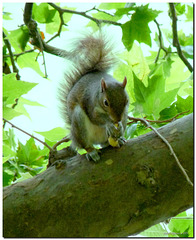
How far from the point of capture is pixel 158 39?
190 centimetres

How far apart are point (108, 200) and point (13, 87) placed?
2.05 feet

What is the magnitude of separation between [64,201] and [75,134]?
0.47 meters

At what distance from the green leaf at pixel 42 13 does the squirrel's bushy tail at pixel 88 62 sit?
227mm

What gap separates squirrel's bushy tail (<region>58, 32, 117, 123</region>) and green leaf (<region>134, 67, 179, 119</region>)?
386 millimetres

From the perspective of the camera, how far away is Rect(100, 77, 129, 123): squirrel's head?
4.42 feet

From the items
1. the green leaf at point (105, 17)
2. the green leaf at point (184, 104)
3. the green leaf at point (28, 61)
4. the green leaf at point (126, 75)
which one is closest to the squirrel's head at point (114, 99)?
the green leaf at point (126, 75)

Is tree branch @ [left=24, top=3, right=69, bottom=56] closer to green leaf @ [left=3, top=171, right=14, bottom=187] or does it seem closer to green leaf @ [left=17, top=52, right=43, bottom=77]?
green leaf @ [left=17, top=52, right=43, bottom=77]

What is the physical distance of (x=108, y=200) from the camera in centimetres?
99

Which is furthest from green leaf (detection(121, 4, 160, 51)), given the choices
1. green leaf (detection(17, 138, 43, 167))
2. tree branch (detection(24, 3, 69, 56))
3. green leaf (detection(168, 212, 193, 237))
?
green leaf (detection(168, 212, 193, 237))

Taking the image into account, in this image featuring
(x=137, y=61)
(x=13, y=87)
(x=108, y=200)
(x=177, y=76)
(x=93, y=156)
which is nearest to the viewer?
(x=108, y=200)

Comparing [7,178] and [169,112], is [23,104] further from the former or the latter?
[169,112]

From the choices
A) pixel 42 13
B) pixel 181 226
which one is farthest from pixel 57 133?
pixel 181 226

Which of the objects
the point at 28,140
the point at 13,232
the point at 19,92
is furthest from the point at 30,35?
the point at 13,232

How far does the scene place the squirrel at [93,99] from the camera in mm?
1354
